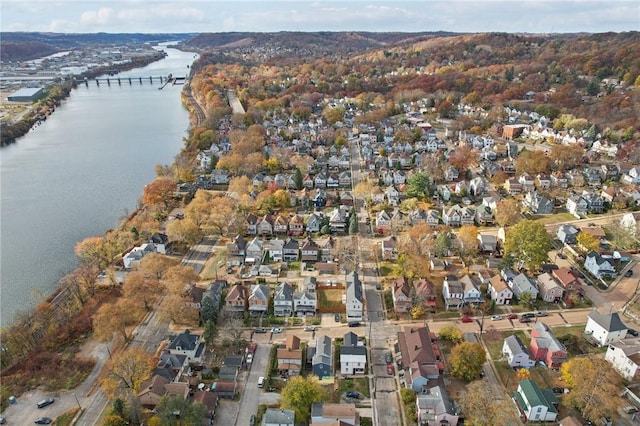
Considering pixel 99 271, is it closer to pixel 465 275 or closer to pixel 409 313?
pixel 409 313

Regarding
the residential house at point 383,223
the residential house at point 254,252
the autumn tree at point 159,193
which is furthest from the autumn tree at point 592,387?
the autumn tree at point 159,193

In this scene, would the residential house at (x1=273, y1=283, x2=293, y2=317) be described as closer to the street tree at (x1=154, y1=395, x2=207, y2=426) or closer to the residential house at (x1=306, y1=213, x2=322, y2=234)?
the street tree at (x1=154, y1=395, x2=207, y2=426)

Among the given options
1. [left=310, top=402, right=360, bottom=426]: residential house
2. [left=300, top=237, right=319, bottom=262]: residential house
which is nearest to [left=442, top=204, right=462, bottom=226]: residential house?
[left=300, top=237, right=319, bottom=262]: residential house

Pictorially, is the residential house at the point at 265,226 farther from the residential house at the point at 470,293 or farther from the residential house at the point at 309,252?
the residential house at the point at 470,293

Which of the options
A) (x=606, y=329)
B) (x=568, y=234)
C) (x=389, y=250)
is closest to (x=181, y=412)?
(x=389, y=250)

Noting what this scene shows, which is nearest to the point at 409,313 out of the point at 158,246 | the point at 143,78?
the point at 158,246

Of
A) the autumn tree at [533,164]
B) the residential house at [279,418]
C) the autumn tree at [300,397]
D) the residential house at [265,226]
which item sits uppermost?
the autumn tree at [533,164]
